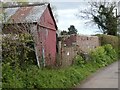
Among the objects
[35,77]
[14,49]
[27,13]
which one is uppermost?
[27,13]

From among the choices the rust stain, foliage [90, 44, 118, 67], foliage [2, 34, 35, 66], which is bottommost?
foliage [90, 44, 118, 67]

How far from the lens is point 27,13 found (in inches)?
680

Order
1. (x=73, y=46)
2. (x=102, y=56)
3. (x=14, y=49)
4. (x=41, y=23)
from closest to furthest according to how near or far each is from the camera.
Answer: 1. (x=14, y=49)
2. (x=41, y=23)
3. (x=73, y=46)
4. (x=102, y=56)

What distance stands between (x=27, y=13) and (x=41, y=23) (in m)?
1.08

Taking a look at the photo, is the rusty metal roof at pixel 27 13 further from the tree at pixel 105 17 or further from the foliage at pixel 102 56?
the tree at pixel 105 17

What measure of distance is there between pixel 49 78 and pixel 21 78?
1.83 metres

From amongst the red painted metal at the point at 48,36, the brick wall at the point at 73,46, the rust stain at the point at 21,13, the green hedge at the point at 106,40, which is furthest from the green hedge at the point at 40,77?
the green hedge at the point at 106,40

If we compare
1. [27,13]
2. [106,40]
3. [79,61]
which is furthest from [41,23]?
[106,40]

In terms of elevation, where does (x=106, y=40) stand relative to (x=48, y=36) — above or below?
below

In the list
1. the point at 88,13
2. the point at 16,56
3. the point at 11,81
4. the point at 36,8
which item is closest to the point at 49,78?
the point at 16,56

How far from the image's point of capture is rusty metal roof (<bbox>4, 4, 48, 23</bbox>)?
16.3 m

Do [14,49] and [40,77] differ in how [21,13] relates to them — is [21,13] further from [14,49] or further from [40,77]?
[40,77]

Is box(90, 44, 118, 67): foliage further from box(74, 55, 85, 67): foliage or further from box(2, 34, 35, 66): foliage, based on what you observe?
box(2, 34, 35, 66): foliage

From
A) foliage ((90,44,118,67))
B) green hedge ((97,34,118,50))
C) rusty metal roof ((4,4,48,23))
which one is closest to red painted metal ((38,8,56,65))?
rusty metal roof ((4,4,48,23))
